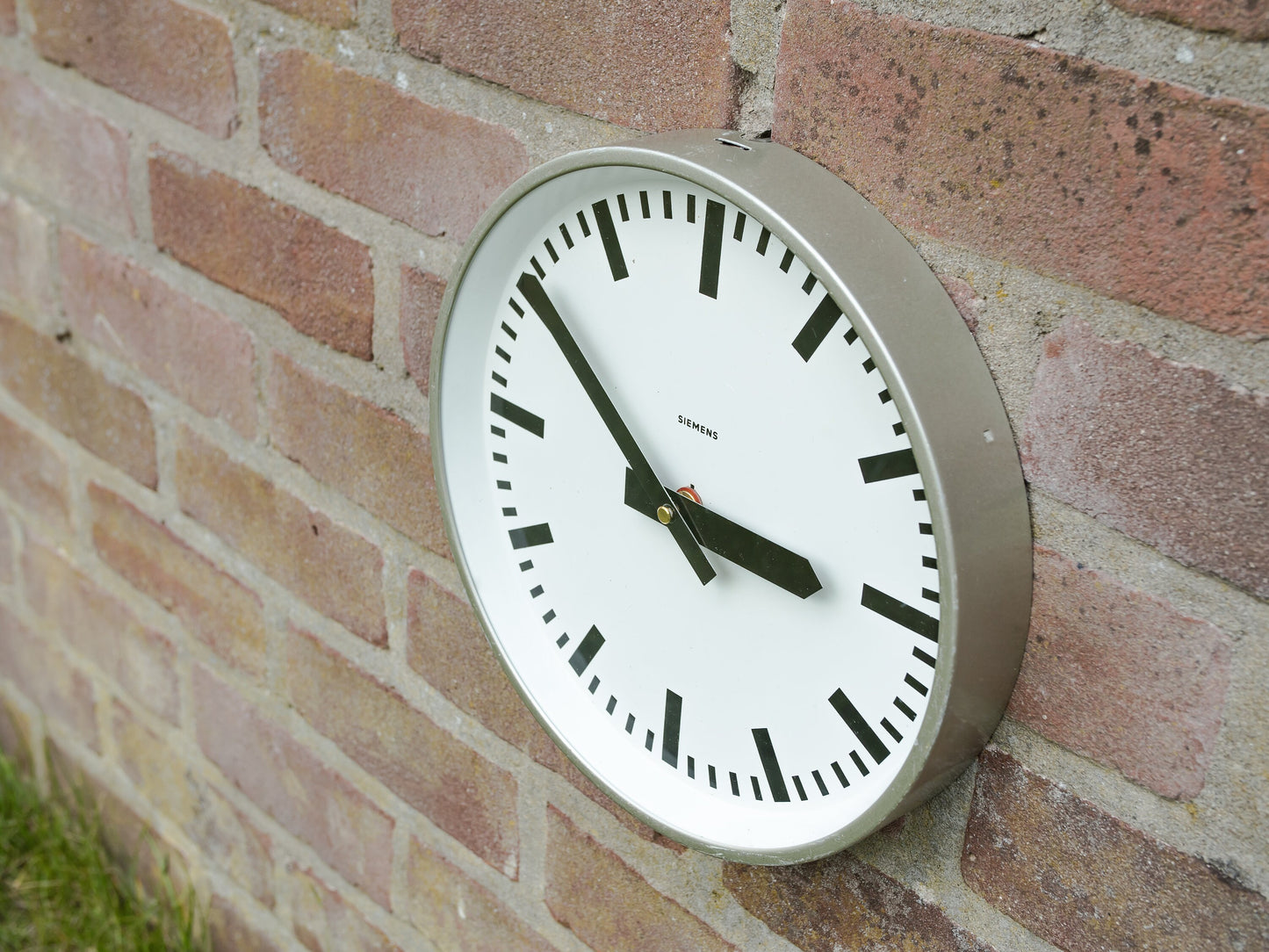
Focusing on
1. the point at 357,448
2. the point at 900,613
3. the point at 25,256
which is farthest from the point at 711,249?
the point at 25,256

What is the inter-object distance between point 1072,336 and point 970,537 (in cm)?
9

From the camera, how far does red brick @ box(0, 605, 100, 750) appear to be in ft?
4.42

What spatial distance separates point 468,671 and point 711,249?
417 millimetres

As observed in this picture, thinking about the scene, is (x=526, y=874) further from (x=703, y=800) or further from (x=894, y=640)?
(x=894, y=640)

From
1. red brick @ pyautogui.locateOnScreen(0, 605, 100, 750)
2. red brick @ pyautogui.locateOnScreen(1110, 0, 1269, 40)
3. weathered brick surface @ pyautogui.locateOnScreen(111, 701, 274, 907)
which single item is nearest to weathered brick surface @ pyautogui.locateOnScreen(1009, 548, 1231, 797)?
red brick @ pyautogui.locateOnScreen(1110, 0, 1269, 40)

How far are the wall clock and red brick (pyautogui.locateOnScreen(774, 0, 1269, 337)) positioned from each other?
3cm

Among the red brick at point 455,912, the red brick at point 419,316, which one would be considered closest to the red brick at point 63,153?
the red brick at point 419,316

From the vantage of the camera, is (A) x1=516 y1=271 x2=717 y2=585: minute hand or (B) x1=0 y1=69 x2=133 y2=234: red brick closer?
(A) x1=516 y1=271 x2=717 y2=585: minute hand

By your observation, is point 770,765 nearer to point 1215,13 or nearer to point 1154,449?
point 1154,449

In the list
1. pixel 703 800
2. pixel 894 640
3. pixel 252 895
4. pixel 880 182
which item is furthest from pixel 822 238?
pixel 252 895

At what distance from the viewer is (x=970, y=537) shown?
488 millimetres

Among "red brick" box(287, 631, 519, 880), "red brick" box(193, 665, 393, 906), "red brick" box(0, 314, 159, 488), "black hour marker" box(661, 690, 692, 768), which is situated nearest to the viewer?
"black hour marker" box(661, 690, 692, 768)

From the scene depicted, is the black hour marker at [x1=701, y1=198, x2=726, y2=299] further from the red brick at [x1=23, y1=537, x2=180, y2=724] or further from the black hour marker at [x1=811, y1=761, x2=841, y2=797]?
the red brick at [x1=23, y1=537, x2=180, y2=724]

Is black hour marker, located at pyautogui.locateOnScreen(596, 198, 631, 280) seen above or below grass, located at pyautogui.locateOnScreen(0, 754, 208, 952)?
above
